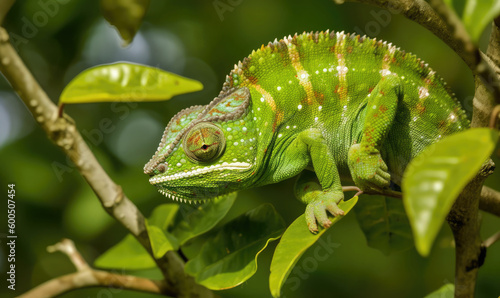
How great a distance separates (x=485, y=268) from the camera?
2443 mm

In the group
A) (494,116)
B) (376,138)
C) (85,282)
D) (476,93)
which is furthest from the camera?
(376,138)

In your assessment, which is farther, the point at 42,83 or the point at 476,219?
the point at 42,83

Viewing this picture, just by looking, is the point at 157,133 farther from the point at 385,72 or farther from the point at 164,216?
the point at 385,72

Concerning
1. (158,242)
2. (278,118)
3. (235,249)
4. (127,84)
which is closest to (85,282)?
(158,242)

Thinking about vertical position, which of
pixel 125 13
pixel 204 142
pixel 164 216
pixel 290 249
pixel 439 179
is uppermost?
pixel 125 13

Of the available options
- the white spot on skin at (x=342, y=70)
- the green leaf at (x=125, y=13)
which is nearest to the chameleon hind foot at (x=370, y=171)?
the white spot on skin at (x=342, y=70)

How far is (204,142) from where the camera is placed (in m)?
1.38

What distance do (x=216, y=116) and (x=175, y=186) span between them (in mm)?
260

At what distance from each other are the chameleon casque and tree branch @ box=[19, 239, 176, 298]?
304mm

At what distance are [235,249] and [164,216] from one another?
39cm

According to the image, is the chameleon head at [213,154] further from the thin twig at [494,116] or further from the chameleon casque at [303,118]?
the thin twig at [494,116]

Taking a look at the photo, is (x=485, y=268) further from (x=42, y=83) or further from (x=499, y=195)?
(x=42, y=83)

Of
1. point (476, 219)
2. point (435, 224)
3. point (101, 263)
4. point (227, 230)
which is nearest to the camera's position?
point (435, 224)

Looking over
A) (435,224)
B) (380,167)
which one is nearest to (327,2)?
(380,167)
